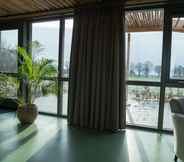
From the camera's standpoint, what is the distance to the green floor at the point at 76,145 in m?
2.50

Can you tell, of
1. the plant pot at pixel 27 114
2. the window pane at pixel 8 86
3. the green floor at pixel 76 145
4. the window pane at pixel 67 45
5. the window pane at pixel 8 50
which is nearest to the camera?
the green floor at pixel 76 145

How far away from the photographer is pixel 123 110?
3492mm

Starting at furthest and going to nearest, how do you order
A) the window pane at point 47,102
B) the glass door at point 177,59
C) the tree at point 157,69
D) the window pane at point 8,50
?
the window pane at point 8,50, the window pane at point 47,102, the tree at point 157,69, the glass door at point 177,59

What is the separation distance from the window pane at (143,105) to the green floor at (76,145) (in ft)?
1.28

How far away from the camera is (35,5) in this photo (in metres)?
3.94

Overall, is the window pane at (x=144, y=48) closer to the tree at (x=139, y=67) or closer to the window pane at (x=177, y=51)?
the tree at (x=139, y=67)

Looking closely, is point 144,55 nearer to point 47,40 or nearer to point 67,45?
point 67,45

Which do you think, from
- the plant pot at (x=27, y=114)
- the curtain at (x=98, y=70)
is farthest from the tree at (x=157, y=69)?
the plant pot at (x=27, y=114)

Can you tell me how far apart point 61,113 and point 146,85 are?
82.2 inches

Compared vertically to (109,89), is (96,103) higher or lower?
lower

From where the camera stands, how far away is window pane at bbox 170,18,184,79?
11.1 feet

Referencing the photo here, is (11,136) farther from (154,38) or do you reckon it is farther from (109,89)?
(154,38)

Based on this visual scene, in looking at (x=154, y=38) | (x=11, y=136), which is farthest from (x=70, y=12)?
(x=11, y=136)

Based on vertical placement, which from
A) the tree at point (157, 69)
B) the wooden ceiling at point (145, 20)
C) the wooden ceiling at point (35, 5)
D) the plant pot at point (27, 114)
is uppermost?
the wooden ceiling at point (35, 5)
